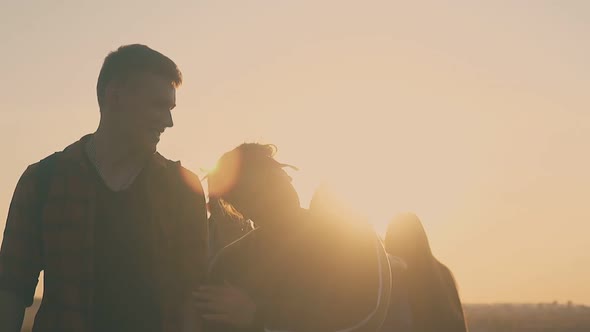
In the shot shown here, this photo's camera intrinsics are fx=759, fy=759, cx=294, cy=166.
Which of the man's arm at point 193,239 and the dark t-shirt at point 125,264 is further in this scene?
the man's arm at point 193,239

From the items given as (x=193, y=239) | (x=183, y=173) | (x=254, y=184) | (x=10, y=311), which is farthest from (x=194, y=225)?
(x=10, y=311)

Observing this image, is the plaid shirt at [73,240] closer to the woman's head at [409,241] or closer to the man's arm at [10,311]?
the man's arm at [10,311]

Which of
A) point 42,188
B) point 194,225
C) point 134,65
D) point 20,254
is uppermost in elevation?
point 134,65

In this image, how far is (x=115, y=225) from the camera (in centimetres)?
389

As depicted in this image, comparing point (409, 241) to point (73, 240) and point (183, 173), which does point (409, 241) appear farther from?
point (73, 240)

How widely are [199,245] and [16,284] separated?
0.95 m

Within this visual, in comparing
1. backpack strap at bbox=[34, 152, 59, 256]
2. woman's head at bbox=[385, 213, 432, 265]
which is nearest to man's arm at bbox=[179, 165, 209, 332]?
backpack strap at bbox=[34, 152, 59, 256]

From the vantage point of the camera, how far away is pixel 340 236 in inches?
147

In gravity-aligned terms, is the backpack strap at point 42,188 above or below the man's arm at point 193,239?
above

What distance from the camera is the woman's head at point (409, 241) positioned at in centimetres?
464

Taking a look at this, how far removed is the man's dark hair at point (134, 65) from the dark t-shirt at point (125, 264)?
2.00 ft

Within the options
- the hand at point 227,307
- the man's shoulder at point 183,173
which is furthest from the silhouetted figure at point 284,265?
the man's shoulder at point 183,173

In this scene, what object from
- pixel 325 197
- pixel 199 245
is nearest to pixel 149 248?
pixel 199 245

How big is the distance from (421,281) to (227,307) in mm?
1194
